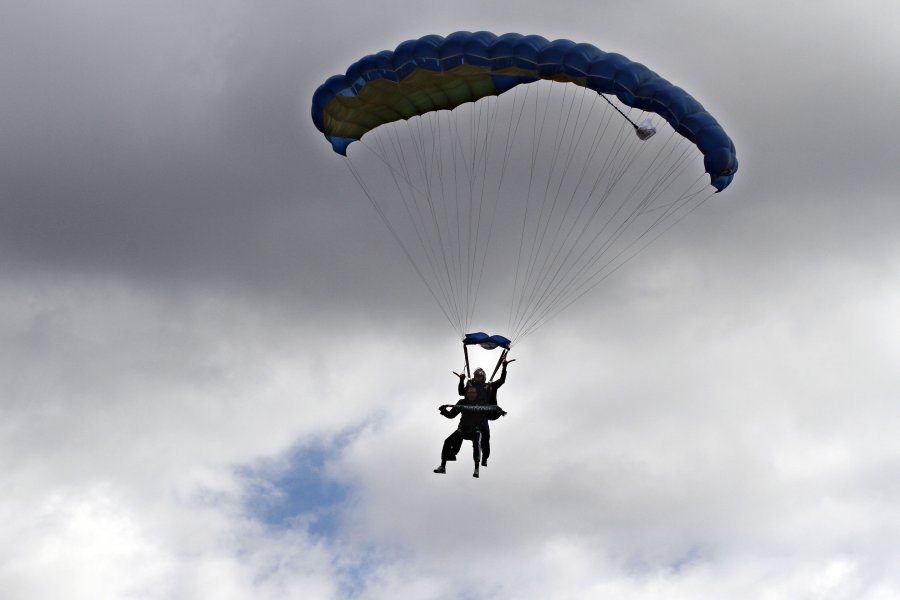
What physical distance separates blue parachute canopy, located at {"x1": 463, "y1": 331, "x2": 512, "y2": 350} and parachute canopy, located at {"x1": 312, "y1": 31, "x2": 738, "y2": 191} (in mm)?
6396

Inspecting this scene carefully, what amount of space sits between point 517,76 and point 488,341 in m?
6.85

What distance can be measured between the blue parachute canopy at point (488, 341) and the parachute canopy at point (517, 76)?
6.40 m

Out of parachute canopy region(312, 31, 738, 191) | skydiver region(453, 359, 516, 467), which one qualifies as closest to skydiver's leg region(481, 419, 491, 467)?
skydiver region(453, 359, 516, 467)

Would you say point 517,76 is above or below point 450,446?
above

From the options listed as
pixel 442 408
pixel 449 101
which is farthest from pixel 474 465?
pixel 449 101

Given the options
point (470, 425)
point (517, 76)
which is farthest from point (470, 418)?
point (517, 76)

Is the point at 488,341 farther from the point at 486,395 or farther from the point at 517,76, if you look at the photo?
the point at 517,76

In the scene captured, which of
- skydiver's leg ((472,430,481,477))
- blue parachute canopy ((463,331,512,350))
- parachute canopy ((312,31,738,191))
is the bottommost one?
skydiver's leg ((472,430,481,477))

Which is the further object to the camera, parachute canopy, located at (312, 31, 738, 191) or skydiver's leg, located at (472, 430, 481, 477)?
skydiver's leg, located at (472, 430, 481, 477)

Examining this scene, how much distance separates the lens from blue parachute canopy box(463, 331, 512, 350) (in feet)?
127

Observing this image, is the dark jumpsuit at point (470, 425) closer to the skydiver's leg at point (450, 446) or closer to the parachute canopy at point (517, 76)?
the skydiver's leg at point (450, 446)

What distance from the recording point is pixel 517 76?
40219 millimetres

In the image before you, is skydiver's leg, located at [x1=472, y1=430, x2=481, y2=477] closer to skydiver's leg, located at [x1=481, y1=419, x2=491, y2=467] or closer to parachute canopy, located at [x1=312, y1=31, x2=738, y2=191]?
skydiver's leg, located at [x1=481, y1=419, x2=491, y2=467]

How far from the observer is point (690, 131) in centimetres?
3822
